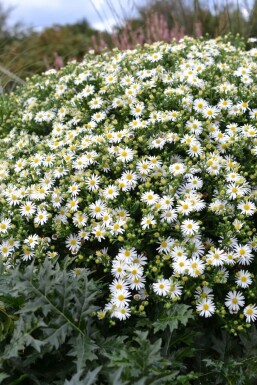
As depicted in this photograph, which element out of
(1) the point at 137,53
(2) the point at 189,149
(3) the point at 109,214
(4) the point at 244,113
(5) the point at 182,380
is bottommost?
(5) the point at 182,380

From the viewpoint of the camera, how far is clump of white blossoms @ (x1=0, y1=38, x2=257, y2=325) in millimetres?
2410

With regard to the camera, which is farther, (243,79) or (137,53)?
(137,53)

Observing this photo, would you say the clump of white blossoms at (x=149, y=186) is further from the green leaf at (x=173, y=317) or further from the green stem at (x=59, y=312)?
the green stem at (x=59, y=312)

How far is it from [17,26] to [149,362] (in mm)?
7109

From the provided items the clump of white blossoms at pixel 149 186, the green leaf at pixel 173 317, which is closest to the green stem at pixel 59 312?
the clump of white blossoms at pixel 149 186

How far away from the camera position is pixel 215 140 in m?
2.83

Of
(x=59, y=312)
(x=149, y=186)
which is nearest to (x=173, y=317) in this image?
(x=59, y=312)

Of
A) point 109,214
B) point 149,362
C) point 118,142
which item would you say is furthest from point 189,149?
point 149,362

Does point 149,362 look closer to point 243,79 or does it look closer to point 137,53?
point 243,79

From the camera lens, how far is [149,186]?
8.40 feet

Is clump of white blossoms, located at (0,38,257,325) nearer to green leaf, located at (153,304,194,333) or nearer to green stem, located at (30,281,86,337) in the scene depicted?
green leaf, located at (153,304,194,333)

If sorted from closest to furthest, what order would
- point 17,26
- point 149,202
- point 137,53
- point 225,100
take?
point 149,202, point 225,100, point 137,53, point 17,26

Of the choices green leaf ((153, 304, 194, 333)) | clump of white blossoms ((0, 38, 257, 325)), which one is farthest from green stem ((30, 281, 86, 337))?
green leaf ((153, 304, 194, 333))

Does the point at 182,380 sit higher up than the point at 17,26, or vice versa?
the point at 17,26
